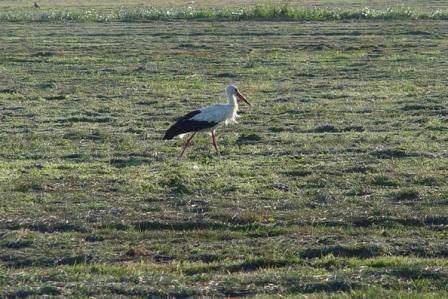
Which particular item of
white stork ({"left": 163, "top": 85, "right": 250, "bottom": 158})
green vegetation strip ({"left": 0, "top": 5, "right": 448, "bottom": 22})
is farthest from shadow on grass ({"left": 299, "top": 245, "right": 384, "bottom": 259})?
green vegetation strip ({"left": 0, "top": 5, "right": 448, "bottom": 22})

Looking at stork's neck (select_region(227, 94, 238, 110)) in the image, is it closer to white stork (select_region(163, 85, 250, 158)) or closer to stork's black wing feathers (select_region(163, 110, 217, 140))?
white stork (select_region(163, 85, 250, 158))

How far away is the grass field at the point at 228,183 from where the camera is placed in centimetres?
822

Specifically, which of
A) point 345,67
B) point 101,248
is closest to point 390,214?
point 101,248

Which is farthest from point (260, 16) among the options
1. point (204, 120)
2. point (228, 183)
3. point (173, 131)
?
point (228, 183)

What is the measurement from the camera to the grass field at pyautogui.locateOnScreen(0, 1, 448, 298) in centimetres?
822

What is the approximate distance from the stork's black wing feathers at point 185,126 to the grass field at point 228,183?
297mm

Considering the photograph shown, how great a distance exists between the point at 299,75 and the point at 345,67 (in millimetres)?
2144

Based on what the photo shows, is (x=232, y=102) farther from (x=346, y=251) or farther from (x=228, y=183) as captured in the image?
(x=346, y=251)

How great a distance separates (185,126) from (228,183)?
2.88 m

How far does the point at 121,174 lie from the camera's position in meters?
13.1

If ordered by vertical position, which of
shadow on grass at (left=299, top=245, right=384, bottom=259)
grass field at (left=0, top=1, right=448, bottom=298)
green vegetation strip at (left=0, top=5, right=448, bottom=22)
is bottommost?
green vegetation strip at (left=0, top=5, right=448, bottom=22)

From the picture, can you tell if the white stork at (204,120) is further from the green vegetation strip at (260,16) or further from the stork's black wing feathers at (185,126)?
the green vegetation strip at (260,16)

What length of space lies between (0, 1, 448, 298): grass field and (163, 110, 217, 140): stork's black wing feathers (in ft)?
0.98

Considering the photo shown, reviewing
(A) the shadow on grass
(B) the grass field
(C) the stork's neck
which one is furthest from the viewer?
(C) the stork's neck
